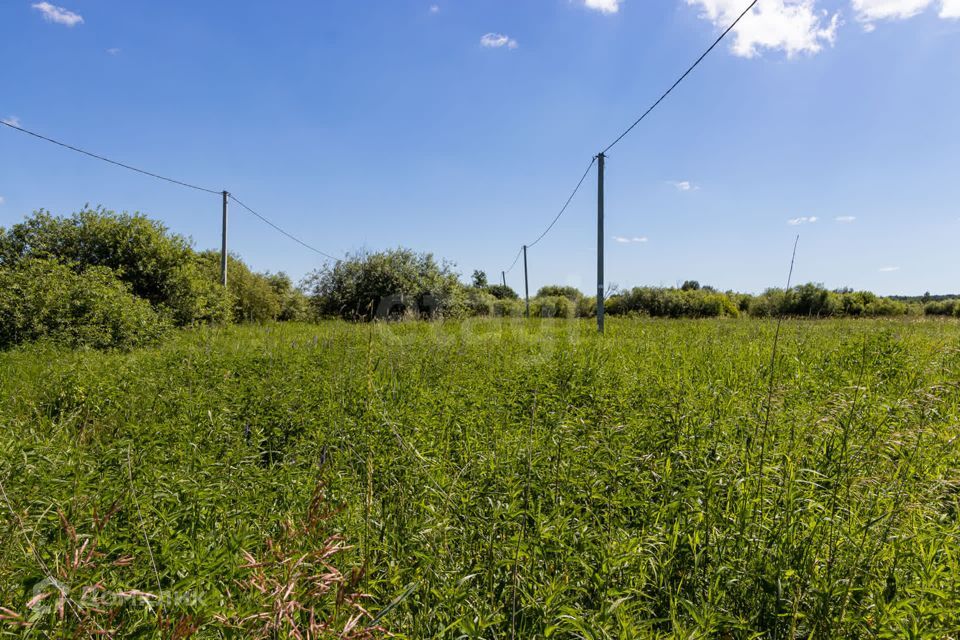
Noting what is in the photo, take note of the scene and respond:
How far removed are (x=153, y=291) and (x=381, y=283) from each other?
8.03 metres

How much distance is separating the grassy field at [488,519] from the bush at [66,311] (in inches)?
259

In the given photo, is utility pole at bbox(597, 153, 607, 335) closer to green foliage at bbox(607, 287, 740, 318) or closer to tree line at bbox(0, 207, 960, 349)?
tree line at bbox(0, 207, 960, 349)

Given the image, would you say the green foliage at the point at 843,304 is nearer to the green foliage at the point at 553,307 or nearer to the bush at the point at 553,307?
the green foliage at the point at 553,307

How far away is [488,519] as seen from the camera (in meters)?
2.43

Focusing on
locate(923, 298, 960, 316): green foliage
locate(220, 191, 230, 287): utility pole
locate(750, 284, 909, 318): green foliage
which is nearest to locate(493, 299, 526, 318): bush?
locate(750, 284, 909, 318): green foliage

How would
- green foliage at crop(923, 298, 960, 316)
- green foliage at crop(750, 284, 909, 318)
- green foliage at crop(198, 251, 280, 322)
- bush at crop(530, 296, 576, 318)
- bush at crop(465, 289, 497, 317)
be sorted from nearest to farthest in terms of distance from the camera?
green foliage at crop(750, 284, 909, 318)
bush at crop(465, 289, 497, 317)
green foliage at crop(198, 251, 280, 322)
bush at crop(530, 296, 576, 318)
green foliage at crop(923, 298, 960, 316)

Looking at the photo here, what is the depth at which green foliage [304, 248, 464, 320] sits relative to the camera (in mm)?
20062

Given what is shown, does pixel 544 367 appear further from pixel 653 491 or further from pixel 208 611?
pixel 208 611

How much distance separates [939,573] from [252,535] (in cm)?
297

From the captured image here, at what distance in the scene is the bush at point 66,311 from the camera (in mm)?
10000

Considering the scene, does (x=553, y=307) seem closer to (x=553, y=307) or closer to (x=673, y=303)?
(x=553, y=307)

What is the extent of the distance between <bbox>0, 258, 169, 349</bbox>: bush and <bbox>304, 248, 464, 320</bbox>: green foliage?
8750 mm

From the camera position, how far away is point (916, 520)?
101 inches

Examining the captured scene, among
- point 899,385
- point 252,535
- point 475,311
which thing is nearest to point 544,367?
point 899,385
